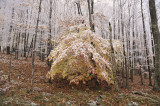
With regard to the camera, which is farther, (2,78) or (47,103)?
(2,78)

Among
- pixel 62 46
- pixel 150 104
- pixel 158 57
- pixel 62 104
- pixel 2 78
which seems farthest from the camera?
pixel 2 78

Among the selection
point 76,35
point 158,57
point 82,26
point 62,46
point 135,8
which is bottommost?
point 158,57

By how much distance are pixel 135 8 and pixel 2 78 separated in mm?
15605

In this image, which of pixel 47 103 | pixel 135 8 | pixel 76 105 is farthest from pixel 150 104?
pixel 135 8

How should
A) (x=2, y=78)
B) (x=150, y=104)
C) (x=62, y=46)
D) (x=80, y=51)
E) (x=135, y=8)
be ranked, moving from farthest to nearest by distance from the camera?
(x=135, y=8)
(x=2, y=78)
(x=62, y=46)
(x=80, y=51)
(x=150, y=104)

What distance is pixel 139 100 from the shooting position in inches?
214

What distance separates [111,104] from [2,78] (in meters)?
8.75

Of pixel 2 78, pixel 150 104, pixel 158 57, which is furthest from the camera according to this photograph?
pixel 2 78

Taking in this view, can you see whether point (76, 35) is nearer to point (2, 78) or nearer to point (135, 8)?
point (2, 78)

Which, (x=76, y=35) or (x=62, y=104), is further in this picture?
(x=76, y=35)

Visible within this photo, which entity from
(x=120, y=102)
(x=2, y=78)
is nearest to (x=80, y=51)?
(x=120, y=102)

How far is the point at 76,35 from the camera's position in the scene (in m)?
7.20

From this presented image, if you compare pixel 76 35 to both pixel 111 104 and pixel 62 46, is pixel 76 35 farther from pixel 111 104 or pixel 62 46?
pixel 111 104

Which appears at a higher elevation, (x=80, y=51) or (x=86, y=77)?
(x=80, y=51)
